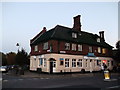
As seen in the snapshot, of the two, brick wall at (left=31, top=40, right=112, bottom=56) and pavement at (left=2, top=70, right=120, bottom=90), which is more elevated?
brick wall at (left=31, top=40, right=112, bottom=56)

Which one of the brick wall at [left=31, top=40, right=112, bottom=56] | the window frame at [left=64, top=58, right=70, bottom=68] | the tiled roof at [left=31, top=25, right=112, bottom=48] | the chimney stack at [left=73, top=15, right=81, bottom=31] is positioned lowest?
the window frame at [left=64, top=58, right=70, bottom=68]

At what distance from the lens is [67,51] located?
29219mm

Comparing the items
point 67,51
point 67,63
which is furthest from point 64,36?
point 67,63

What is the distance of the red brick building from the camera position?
27797 mm

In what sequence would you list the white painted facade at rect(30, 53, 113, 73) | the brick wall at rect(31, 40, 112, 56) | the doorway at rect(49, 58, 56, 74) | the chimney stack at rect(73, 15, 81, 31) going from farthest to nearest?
1. the chimney stack at rect(73, 15, 81, 31)
2. the brick wall at rect(31, 40, 112, 56)
3. the white painted facade at rect(30, 53, 113, 73)
4. the doorway at rect(49, 58, 56, 74)

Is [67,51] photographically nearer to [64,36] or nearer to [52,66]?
[64,36]

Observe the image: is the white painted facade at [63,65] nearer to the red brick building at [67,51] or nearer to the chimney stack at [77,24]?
the red brick building at [67,51]

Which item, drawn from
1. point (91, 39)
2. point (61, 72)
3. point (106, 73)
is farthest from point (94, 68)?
point (106, 73)

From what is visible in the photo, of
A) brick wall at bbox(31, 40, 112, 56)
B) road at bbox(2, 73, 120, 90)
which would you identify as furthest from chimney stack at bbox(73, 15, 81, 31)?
road at bbox(2, 73, 120, 90)

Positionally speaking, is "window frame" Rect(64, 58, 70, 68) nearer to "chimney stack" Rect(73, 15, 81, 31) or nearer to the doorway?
the doorway

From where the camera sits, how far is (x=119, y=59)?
39.2 meters

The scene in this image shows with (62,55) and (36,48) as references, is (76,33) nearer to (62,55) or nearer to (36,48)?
(62,55)

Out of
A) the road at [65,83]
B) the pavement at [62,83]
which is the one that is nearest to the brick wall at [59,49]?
the pavement at [62,83]

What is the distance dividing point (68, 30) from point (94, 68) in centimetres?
1080
